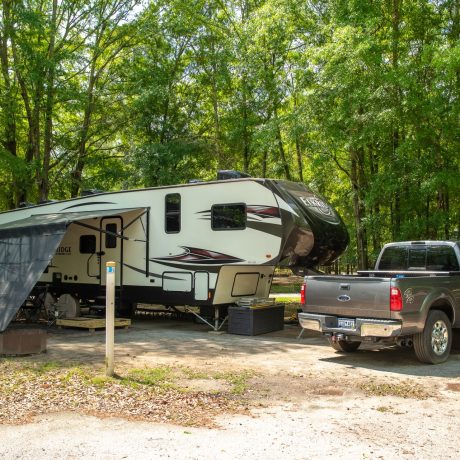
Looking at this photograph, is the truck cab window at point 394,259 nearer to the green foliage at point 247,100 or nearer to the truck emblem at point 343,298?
the truck emblem at point 343,298

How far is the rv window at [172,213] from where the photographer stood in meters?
12.5

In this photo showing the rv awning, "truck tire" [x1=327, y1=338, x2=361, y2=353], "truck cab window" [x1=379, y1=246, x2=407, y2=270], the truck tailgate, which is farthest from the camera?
"truck cab window" [x1=379, y1=246, x2=407, y2=270]

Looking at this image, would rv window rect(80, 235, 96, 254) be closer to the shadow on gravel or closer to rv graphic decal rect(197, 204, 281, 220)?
rv graphic decal rect(197, 204, 281, 220)

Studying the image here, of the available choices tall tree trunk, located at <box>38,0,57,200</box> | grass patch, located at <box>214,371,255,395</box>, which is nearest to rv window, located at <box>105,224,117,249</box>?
grass patch, located at <box>214,371,255,395</box>

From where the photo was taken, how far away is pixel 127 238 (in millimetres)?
13086

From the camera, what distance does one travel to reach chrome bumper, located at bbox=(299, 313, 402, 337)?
7.58 metres

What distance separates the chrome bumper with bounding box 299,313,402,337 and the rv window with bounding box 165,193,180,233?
4.67m

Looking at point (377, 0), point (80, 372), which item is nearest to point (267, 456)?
point (80, 372)

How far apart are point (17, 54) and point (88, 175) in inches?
237

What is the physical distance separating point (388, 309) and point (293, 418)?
8.84 ft

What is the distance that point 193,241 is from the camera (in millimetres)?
12133

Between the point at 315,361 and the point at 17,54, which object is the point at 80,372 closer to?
the point at 315,361

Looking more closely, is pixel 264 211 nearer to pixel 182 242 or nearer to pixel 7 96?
pixel 182 242

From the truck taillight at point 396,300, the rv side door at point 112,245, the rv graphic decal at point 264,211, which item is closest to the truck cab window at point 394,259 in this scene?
the rv graphic decal at point 264,211
